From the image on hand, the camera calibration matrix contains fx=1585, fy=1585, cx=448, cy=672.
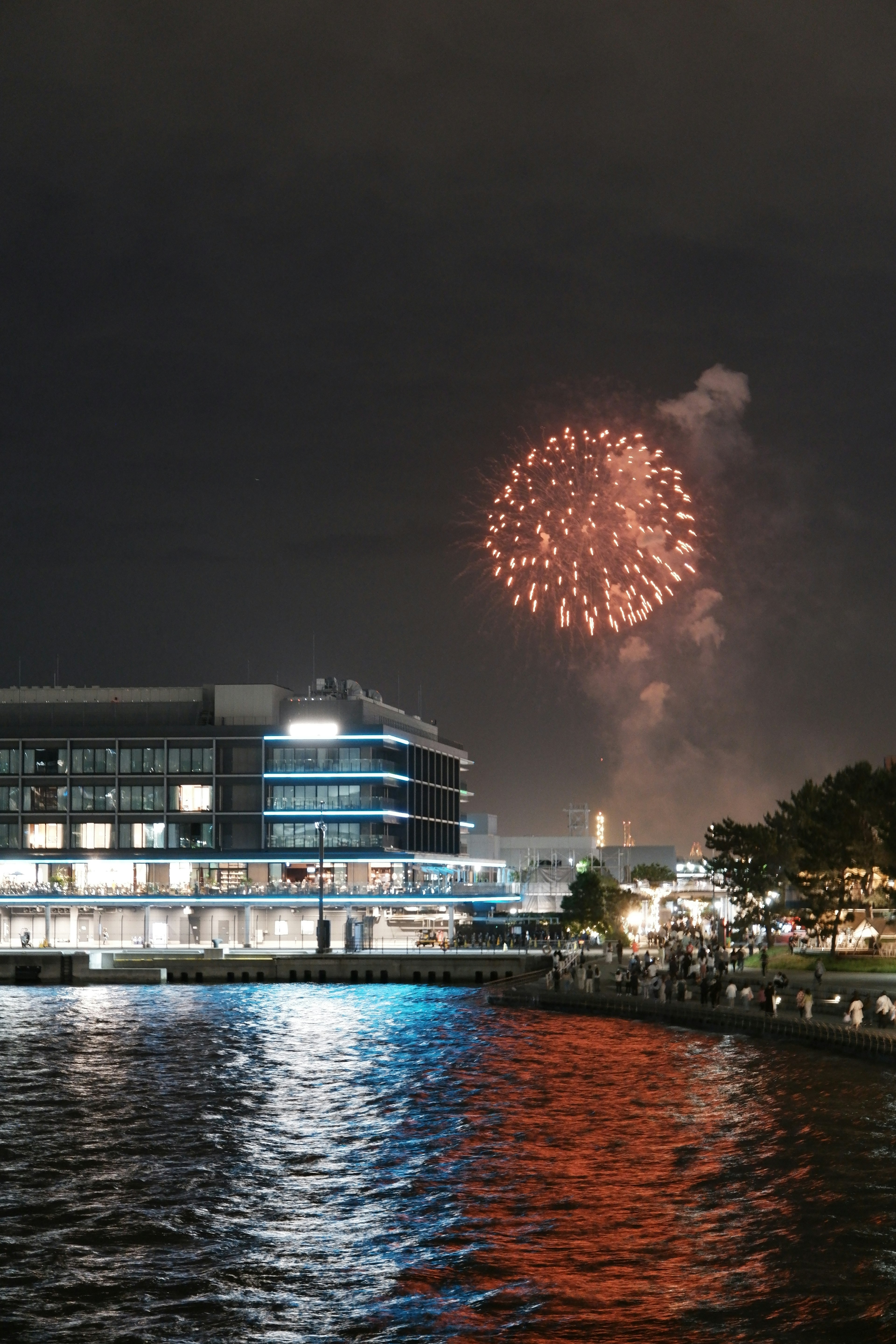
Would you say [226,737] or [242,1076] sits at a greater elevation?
[226,737]

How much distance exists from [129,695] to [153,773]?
11808 mm

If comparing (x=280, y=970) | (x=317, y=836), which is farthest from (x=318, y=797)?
(x=280, y=970)

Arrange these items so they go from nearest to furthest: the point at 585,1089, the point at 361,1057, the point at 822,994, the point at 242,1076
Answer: the point at 585,1089
the point at 242,1076
the point at 361,1057
the point at 822,994

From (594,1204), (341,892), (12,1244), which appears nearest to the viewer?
(12,1244)

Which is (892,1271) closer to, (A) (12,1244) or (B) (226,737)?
(A) (12,1244)

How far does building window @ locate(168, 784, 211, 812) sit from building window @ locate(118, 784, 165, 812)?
98 cm

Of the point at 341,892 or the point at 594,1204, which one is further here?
the point at 341,892

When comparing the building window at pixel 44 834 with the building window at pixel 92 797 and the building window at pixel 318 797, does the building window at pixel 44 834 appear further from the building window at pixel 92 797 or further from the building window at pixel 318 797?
the building window at pixel 318 797

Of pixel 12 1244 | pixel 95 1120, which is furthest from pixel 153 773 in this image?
pixel 12 1244

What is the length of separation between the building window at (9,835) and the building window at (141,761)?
11480 millimetres

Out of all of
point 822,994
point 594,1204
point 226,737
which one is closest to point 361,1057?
point 822,994

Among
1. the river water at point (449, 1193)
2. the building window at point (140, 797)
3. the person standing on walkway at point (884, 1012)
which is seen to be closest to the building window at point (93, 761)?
the building window at point (140, 797)

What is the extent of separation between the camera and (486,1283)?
32.2 m

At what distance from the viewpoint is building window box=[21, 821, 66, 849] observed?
153 metres
